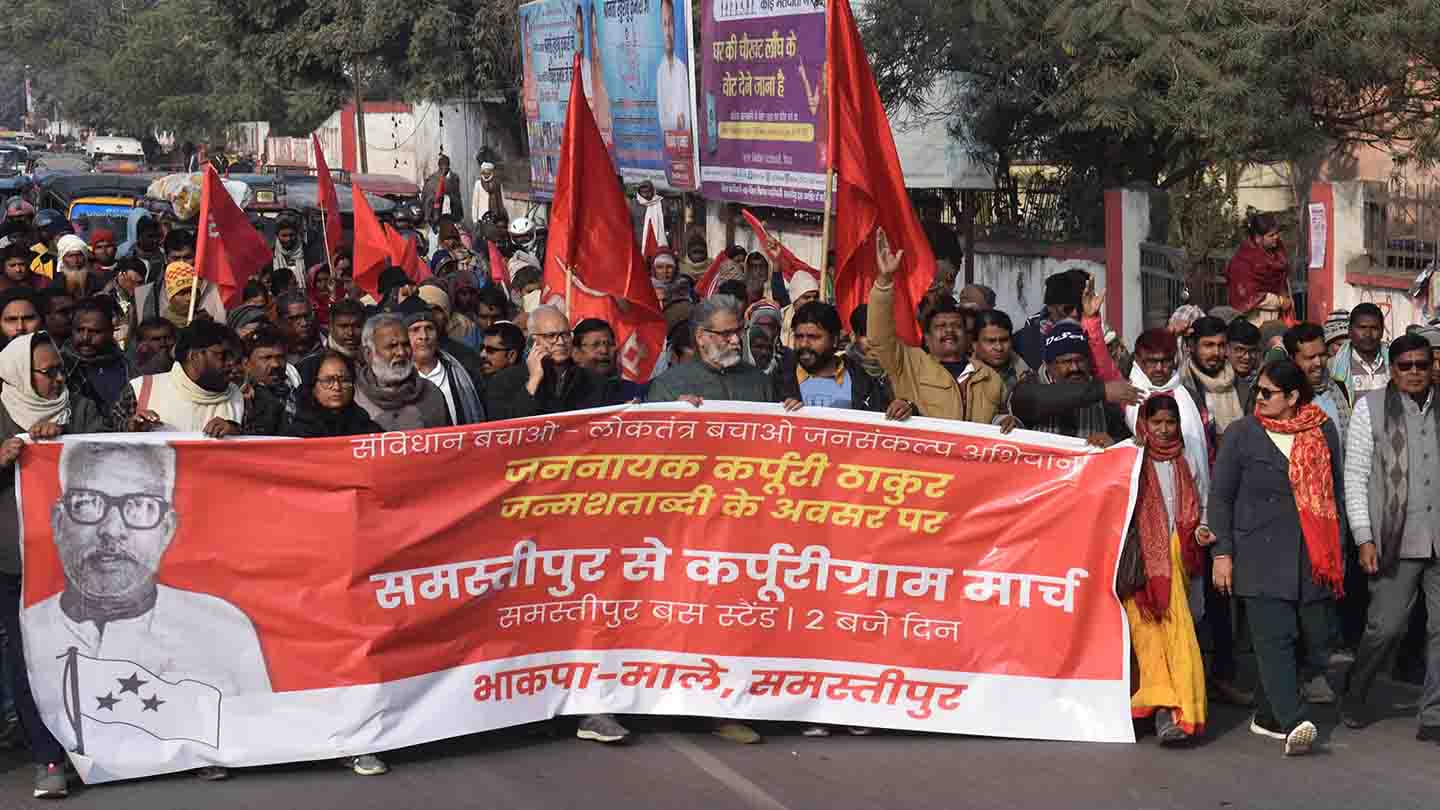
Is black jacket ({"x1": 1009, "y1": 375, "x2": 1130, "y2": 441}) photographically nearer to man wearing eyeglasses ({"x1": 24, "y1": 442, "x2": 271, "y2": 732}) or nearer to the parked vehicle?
man wearing eyeglasses ({"x1": 24, "y1": 442, "x2": 271, "y2": 732})

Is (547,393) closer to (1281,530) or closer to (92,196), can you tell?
(1281,530)

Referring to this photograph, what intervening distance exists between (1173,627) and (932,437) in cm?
109

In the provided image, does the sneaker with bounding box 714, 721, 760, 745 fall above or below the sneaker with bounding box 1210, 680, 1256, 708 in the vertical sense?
above

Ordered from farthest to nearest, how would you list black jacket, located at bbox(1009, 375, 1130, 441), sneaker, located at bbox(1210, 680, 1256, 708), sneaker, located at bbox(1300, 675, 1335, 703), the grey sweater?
sneaker, located at bbox(1300, 675, 1335, 703)
sneaker, located at bbox(1210, 680, 1256, 708)
the grey sweater
black jacket, located at bbox(1009, 375, 1130, 441)

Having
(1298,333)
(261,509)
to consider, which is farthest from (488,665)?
(1298,333)

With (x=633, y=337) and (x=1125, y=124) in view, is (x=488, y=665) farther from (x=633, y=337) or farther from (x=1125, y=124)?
(x=1125, y=124)

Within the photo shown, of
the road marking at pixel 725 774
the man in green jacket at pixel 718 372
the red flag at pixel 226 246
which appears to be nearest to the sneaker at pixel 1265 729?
the road marking at pixel 725 774

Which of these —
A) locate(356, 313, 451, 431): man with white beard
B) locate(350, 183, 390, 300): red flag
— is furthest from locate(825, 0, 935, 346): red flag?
locate(350, 183, 390, 300): red flag

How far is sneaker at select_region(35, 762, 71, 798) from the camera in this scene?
680 cm

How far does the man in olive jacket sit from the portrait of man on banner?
2.70 metres

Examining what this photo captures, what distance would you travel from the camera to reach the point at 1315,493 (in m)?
7.38

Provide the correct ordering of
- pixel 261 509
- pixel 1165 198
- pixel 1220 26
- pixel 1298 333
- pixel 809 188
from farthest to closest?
pixel 809 188 < pixel 1165 198 < pixel 1220 26 < pixel 1298 333 < pixel 261 509

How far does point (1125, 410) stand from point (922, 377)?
81 centimetres

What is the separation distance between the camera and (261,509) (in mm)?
7012
